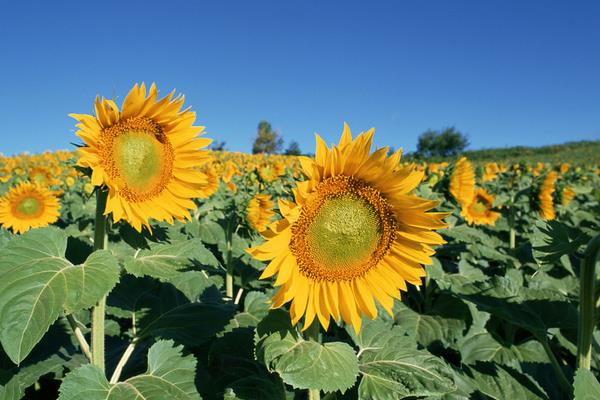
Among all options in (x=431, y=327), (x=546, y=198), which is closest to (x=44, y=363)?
(x=431, y=327)

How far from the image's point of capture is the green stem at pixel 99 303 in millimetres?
1743

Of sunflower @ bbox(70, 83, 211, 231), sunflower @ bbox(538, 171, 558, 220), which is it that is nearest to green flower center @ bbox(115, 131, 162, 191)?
sunflower @ bbox(70, 83, 211, 231)

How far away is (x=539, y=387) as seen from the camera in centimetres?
224

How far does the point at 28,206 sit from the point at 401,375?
16.2 feet

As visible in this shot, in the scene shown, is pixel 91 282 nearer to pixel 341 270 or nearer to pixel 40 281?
pixel 40 281

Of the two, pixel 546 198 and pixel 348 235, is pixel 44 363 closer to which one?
pixel 348 235

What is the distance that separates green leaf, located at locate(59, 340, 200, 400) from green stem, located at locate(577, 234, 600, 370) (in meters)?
1.68

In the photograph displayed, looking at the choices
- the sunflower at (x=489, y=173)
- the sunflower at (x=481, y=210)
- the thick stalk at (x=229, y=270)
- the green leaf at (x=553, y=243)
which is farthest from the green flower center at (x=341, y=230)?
the sunflower at (x=489, y=173)

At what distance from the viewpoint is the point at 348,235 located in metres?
1.70

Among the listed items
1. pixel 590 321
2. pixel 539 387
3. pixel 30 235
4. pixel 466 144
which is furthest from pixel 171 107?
pixel 466 144

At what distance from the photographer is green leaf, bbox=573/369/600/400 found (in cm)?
167

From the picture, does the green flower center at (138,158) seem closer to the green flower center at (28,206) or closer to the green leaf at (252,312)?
the green leaf at (252,312)

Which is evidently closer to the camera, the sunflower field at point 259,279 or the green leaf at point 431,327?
the sunflower field at point 259,279

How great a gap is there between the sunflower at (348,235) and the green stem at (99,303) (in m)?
0.68
